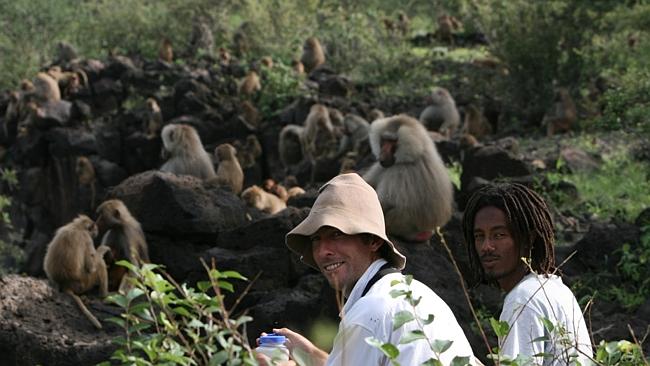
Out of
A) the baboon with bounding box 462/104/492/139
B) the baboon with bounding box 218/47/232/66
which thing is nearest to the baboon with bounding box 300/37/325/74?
the baboon with bounding box 218/47/232/66

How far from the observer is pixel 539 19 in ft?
71.4

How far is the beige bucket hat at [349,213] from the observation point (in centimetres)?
381

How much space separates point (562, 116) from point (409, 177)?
9.94 meters

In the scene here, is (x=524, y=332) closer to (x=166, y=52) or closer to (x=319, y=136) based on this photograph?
(x=319, y=136)

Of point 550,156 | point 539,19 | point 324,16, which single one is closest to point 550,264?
point 550,156

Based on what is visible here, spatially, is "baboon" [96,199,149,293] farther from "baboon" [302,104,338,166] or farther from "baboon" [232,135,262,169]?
"baboon" [232,135,262,169]

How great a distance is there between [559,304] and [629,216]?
947cm

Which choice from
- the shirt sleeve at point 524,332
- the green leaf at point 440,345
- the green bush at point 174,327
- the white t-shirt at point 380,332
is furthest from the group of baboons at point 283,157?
the green leaf at point 440,345

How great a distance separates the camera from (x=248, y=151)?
851 inches

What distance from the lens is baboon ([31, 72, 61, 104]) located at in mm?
25156

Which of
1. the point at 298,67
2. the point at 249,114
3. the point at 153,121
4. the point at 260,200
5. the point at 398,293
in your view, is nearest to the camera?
the point at 398,293

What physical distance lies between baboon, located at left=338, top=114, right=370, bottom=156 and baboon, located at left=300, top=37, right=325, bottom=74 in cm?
767

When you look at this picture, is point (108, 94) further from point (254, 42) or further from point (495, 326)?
point (495, 326)

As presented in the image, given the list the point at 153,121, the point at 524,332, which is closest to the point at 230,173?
the point at 153,121
